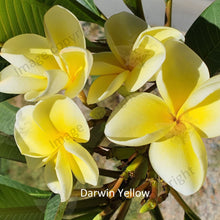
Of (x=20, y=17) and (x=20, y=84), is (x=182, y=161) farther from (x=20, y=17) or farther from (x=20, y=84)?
(x=20, y=17)

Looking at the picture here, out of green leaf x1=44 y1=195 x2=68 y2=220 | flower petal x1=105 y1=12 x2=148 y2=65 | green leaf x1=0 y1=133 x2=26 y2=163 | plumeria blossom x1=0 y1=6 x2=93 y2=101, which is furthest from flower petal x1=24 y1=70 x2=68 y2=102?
green leaf x1=0 y1=133 x2=26 y2=163

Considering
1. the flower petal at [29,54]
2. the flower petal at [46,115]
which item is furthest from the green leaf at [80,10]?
the flower petal at [46,115]

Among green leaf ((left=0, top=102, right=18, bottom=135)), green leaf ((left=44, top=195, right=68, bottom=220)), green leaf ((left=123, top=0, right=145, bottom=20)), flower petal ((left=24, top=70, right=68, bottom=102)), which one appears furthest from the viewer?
green leaf ((left=0, top=102, right=18, bottom=135))

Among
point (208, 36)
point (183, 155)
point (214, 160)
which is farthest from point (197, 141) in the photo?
point (214, 160)

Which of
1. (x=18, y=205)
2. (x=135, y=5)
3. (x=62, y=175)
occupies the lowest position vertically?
(x=18, y=205)

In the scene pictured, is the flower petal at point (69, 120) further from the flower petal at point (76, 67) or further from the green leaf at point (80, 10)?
the green leaf at point (80, 10)

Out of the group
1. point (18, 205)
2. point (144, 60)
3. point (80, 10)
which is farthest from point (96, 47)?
point (18, 205)

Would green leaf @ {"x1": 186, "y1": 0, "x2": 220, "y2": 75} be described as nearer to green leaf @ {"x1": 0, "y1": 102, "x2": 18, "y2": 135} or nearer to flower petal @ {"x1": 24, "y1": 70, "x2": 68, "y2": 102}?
flower petal @ {"x1": 24, "y1": 70, "x2": 68, "y2": 102}
